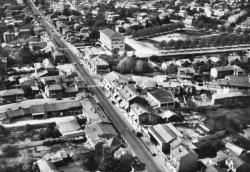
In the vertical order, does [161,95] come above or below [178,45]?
below

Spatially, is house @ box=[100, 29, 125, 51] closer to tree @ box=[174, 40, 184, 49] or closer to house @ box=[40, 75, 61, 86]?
tree @ box=[174, 40, 184, 49]

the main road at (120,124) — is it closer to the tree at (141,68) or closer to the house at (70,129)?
the house at (70,129)

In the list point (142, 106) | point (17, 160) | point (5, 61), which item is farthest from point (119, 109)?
point (5, 61)

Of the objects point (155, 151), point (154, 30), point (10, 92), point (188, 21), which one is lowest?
point (155, 151)

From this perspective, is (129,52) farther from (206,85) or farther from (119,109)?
(119,109)

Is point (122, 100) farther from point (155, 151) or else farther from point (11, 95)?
point (11, 95)

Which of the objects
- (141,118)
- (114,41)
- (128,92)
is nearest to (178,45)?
(114,41)

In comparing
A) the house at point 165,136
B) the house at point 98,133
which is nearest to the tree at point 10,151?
the house at point 98,133

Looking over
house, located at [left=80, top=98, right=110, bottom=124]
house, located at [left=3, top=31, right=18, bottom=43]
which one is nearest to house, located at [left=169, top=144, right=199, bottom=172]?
house, located at [left=80, top=98, right=110, bottom=124]
